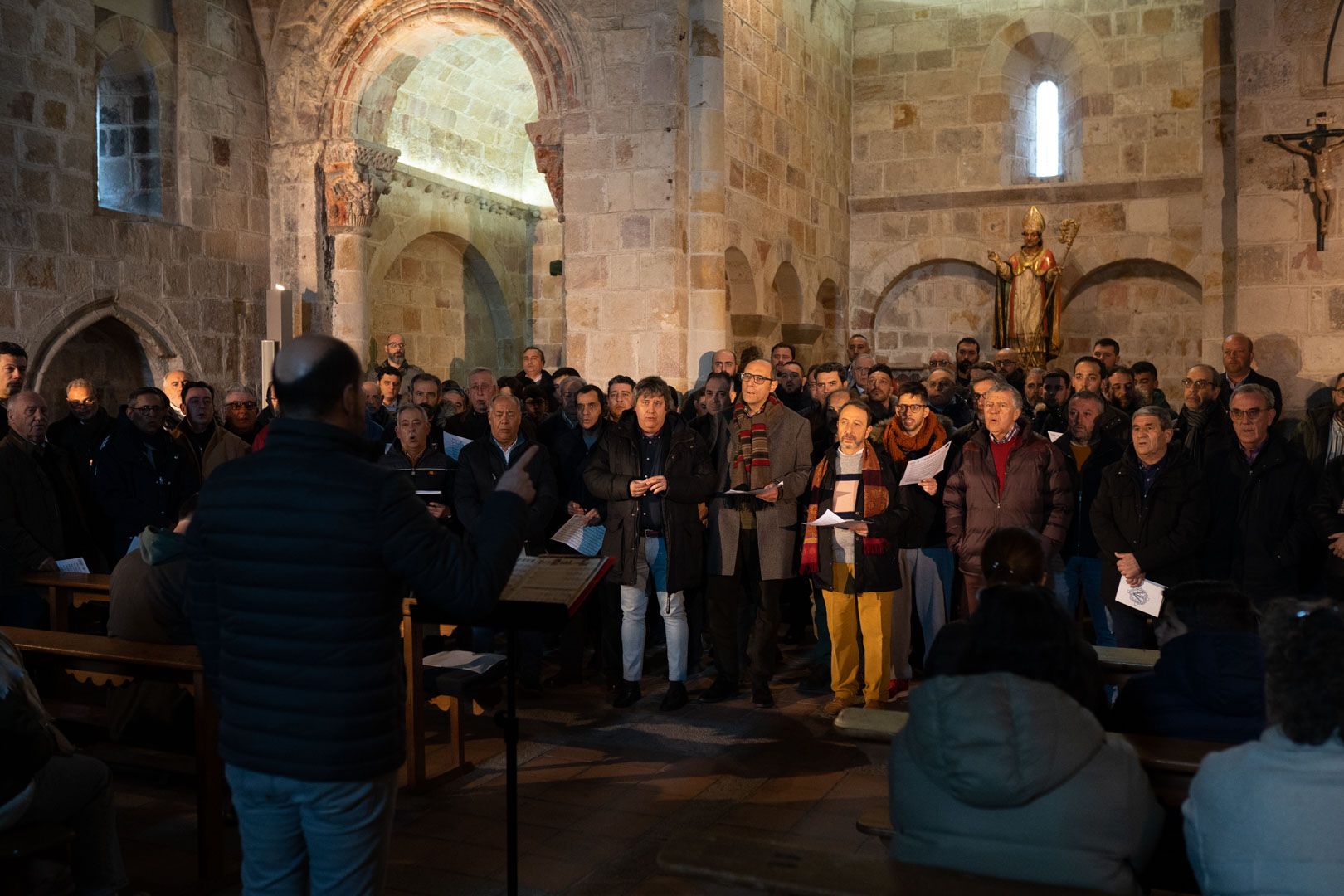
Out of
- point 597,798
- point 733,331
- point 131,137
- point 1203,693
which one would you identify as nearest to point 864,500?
point 597,798

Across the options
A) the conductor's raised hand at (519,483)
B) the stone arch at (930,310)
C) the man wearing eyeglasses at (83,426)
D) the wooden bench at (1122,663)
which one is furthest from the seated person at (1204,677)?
the stone arch at (930,310)

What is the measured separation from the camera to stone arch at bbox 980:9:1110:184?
1456 centimetres

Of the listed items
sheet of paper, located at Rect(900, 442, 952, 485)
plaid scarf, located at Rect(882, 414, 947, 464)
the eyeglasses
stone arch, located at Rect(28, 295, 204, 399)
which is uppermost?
stone arch, located at Rect(28, 295, 204, 399)

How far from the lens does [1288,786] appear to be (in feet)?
7.45

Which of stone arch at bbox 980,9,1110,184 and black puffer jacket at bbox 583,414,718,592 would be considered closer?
black puffer jacket at bbox 583,414,718,592

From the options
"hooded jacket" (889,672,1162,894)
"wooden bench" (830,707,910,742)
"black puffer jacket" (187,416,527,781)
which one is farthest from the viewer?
"wooden bench" (830,707,910,742)

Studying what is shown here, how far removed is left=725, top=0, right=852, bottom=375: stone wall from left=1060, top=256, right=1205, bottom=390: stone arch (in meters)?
2.85

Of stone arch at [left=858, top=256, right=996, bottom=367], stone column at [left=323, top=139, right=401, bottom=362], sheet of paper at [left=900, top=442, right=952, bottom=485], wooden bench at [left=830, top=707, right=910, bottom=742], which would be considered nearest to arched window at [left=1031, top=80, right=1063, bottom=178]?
stone arch at [left=858, top=256, right=996, bottom=367]

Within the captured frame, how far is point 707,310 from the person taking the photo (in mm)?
11195

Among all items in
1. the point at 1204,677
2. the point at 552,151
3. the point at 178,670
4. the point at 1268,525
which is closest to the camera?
the point at 1204,677

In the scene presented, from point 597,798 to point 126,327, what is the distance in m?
8.34

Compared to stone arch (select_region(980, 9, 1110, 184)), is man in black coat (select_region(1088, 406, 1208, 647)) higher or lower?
lower

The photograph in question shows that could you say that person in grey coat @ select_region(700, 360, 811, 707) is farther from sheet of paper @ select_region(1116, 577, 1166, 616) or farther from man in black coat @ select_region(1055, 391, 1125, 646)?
sheet of paper @ select_region(1116, 577, 1166, 616)

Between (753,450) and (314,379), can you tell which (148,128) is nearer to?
(753,450)
